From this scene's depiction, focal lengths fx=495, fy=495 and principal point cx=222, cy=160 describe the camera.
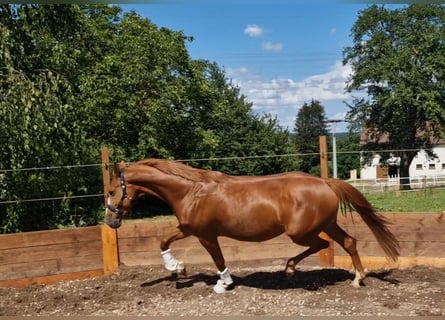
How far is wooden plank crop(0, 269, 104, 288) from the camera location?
227 inches

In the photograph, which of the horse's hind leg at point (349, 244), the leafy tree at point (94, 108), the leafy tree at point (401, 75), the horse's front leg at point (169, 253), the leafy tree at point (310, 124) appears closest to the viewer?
the horse's hind leg at point (349, 244)

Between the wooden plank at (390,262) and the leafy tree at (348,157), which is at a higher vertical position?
the leafy tree at (348,157)

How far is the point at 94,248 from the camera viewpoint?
241 inches

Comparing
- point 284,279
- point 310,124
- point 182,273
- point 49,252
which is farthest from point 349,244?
point 310,124

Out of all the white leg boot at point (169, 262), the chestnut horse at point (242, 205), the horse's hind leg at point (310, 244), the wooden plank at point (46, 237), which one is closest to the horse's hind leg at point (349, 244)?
the chestnut horse at point (242, 205)

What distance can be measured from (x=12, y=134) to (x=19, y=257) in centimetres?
186

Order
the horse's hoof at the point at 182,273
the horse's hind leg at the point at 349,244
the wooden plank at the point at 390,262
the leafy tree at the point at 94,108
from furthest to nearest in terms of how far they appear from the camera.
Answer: the leafy tree at the point at 94,108 → the wooden plank at the point at 390,262 → the horse's hoof at the point at 182,273 → the horse's hind leg at the point at 349,244

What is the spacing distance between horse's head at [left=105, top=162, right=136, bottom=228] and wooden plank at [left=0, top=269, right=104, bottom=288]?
130cm

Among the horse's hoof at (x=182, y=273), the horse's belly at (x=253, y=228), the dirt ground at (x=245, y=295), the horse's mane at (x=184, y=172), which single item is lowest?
the dirt ground at (x=245, y=295)

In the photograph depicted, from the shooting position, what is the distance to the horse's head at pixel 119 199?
5.07 m

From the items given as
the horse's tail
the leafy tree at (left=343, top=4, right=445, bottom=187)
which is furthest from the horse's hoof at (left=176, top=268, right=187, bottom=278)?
the leafy tree at (left=343, top=4, right=445, bottom=187)

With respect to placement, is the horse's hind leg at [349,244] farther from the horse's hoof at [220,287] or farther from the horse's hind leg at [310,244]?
the horse's hoof at [220,287]

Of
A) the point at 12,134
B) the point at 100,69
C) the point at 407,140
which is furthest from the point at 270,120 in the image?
the point at 12,134

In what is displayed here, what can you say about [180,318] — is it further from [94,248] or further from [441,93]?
[441,93]
